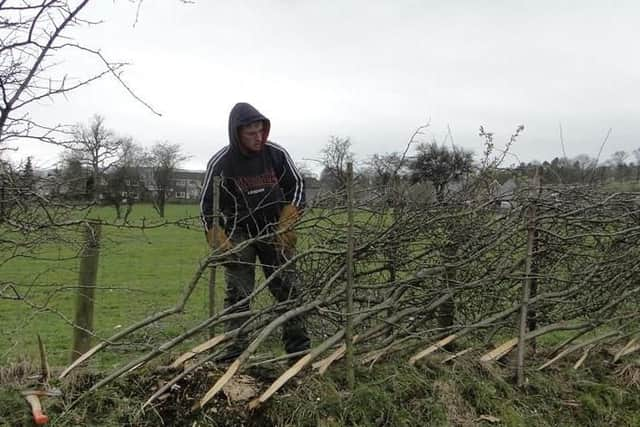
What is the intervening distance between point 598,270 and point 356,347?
7.34ft

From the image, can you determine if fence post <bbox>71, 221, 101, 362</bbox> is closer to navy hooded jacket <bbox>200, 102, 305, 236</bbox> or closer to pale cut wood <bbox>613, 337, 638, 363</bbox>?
navy hooded jacket <bbox>200, 102, 305, 236</bbox>

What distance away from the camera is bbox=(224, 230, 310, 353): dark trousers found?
3.69 metres

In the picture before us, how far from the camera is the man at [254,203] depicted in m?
3.71

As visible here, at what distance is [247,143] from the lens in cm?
388

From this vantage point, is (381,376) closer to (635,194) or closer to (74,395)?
(74,395)

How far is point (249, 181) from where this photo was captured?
3.88 meters

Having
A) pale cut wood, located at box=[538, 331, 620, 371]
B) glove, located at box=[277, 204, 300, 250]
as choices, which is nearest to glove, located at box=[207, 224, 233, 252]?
glove, located at box=[277, 204, 300, 250]

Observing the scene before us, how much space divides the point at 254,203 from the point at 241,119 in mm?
599

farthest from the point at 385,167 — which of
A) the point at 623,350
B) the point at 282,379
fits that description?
the point at 623,350

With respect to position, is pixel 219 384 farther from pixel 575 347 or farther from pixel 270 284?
pixel 575 347

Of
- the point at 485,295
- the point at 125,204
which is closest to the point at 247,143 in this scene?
the point at 125,204

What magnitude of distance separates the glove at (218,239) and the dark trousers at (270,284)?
4.8 inches

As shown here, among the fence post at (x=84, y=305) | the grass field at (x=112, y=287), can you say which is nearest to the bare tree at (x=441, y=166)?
the grass field at (x=112, y=287)

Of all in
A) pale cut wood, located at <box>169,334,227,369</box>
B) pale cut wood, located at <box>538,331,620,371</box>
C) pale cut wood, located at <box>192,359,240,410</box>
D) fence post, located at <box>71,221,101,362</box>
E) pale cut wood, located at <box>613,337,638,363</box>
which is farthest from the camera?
pale cut wood, located at <box>613,337,638,363</box>
